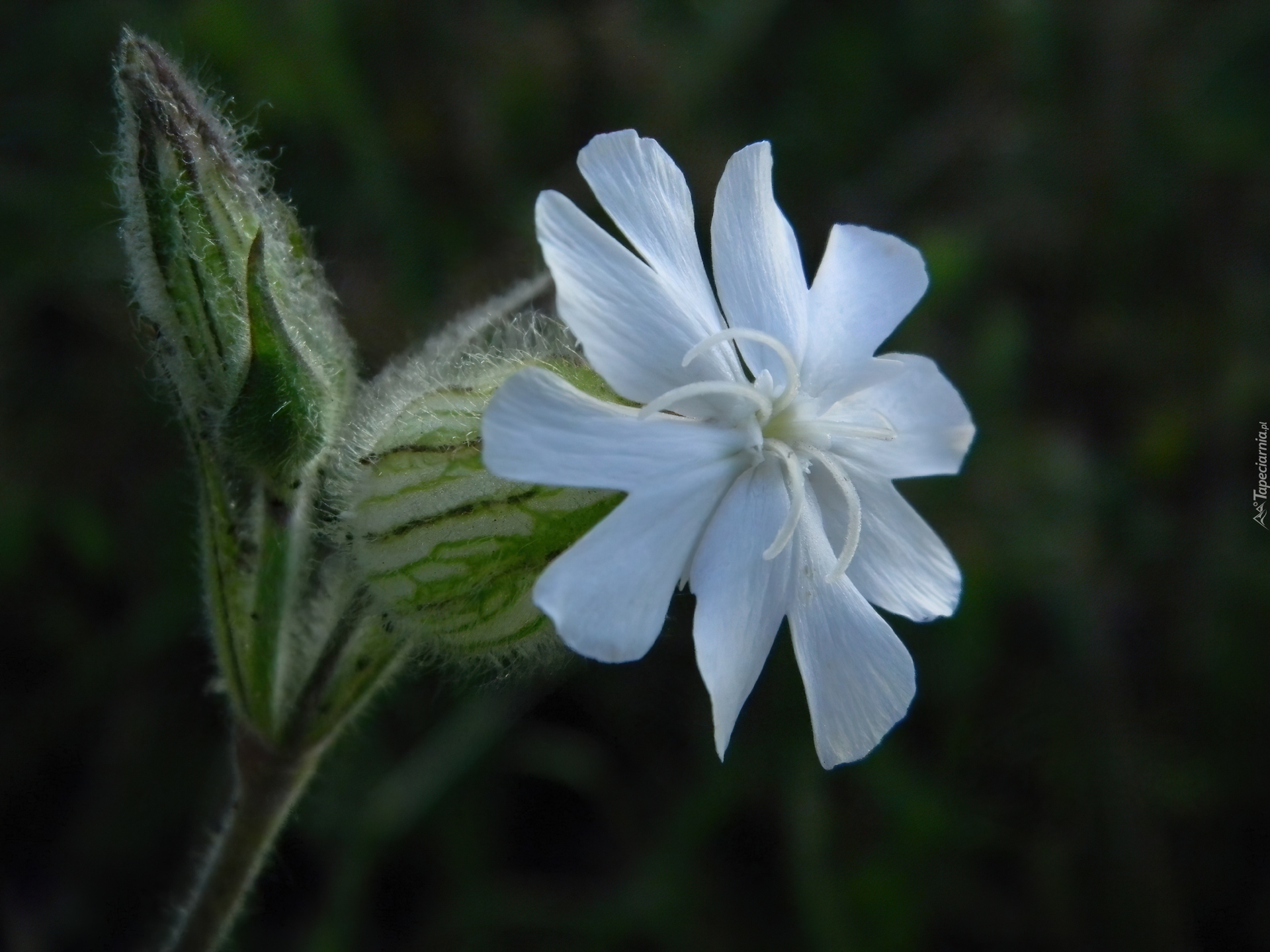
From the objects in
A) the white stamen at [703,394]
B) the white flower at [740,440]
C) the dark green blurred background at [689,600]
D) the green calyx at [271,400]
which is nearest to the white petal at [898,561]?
the white flower at [740,440]

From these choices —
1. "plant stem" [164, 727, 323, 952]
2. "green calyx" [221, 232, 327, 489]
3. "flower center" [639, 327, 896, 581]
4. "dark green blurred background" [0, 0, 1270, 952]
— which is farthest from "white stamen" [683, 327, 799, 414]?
"dark green blurred background" [0, 0, 1270, 952]

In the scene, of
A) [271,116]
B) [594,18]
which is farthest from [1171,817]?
[271,116]

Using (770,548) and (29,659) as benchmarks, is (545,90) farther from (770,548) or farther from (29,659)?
(770,548)

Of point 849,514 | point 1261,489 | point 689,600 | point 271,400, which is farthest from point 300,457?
point 1261,489

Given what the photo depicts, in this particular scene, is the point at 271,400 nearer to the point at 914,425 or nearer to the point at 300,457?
the point at 300,457

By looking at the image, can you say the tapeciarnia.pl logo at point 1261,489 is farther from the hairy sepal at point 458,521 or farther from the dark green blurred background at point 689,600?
the hairy sepal at point 458,521

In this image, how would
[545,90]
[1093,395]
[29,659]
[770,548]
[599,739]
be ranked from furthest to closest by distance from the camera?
1. [1093,395]
2. [545,90]
3. [599,739]
4. [29,659]
5. [770,548]
